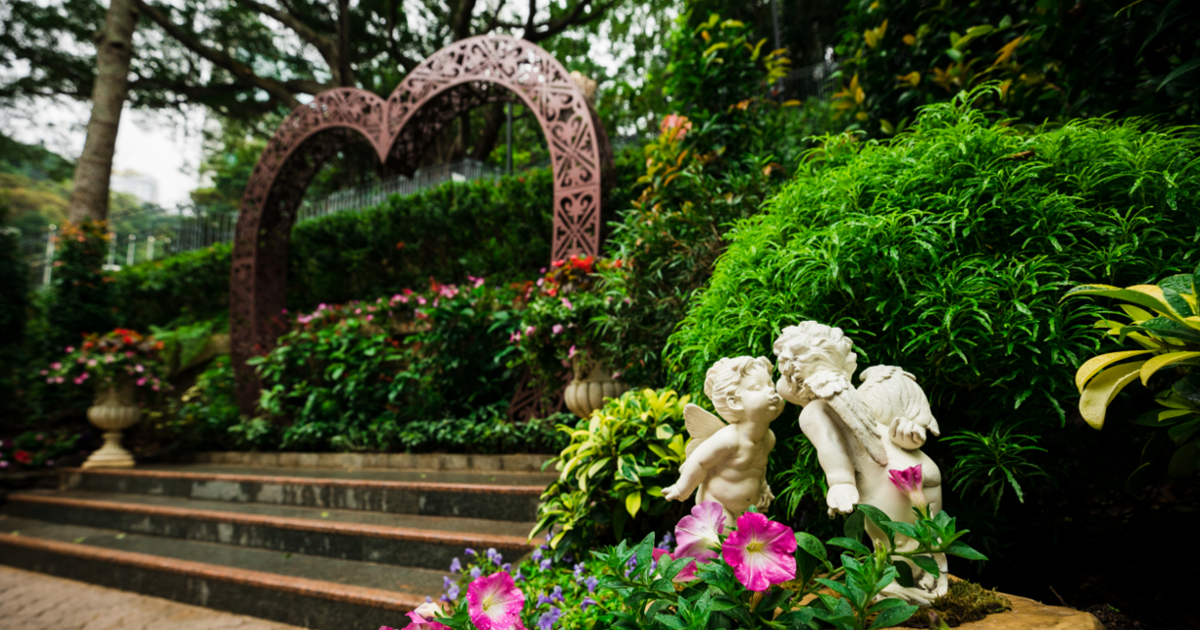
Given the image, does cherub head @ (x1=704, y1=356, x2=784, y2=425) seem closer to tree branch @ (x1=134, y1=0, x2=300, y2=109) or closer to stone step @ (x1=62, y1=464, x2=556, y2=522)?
stone step @ (x1=62, y1=464, x2=556, y2=522)

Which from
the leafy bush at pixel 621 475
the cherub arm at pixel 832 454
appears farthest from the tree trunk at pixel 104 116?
the cherub arm at pixel 832 454

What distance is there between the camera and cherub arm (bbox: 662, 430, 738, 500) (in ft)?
4.64

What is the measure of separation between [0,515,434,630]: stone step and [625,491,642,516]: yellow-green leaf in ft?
3.57

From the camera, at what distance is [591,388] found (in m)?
3.39

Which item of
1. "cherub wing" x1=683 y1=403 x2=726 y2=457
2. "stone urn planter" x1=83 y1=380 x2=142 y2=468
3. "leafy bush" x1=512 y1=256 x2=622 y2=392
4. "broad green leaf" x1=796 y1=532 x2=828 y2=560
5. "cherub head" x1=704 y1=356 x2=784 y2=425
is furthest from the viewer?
"stone urn planter" x1=83 y1=380 x2=142 y2=468

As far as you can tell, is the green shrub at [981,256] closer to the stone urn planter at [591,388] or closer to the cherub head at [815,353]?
the cherub head at [815,353]

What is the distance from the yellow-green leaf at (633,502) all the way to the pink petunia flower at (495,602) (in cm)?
92

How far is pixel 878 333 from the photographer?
1697 mm

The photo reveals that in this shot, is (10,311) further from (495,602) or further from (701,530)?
(701,530)

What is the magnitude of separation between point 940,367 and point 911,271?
Result: 28cm

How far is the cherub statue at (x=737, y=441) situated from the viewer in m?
1.39

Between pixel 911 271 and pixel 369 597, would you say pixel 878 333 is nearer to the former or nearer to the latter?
pixel 911 271

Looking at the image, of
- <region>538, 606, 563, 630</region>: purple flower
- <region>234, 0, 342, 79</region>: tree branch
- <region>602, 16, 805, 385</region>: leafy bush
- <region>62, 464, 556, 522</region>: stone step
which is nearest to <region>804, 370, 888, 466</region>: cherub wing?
<region>538, 606, 563, 630</region>: purple flower

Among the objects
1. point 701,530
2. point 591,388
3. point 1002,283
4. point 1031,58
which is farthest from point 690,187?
point 701,530
